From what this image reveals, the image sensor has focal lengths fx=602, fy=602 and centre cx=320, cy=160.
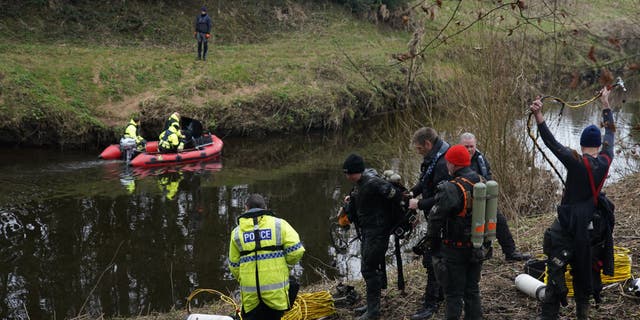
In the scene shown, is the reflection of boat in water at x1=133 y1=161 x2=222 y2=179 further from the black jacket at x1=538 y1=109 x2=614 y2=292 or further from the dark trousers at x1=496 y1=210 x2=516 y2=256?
the black jacket at x1=538 y1=109 x2=614 y2=292

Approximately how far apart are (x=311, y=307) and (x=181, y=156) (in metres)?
11.4

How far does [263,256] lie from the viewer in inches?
192

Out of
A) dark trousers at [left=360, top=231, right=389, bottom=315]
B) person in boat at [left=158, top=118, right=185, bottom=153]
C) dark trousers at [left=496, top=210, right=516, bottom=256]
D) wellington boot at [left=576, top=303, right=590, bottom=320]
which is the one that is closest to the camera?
wellington boot at [left=576, top=303, right=590, bottom=320]

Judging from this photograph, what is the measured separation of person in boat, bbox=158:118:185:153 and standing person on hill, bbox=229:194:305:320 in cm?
1194

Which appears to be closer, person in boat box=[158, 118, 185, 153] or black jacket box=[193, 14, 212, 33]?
person in boat box=[158, 118, 185, 153]

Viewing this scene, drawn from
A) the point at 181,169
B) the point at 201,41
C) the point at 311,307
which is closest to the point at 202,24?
the point at 201,41

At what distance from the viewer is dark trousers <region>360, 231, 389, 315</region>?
5590 mm

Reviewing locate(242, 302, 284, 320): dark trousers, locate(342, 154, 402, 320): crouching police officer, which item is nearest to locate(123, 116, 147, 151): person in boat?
locate(342, 154, 402, 320): crouching police officer

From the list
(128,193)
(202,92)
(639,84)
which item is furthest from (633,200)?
(202,92)

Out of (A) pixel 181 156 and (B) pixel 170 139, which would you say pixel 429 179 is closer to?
(B) pixel 170 139

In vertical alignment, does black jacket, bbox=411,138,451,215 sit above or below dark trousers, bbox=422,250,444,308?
above

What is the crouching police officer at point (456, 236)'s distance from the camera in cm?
473

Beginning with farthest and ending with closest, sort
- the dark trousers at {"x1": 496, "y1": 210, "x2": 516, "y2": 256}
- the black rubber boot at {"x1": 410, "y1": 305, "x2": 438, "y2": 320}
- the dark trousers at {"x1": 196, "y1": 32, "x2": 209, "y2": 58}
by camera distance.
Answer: the dark trousers at {"x1": 196, "y1": 32, "x2": 209, "y2": 58}
the dark trousers at {"x1": 496, "y1": 210, "x2": 516, "y2": 256}
the black rubber boot at {"x1": 410, "y1": 305, "x2": 438, "y2": 320}

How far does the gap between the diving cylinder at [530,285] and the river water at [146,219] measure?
340cm
